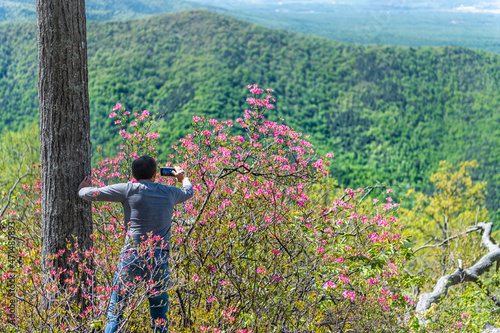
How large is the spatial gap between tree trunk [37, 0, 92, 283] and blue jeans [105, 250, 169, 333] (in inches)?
24.4

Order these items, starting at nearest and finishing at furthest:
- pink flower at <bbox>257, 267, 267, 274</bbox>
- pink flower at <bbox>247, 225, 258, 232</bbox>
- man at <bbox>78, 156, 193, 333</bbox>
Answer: man at <bbox>78, 156, 193, 333</bbox> < pink flower at <bbox>257, 267, 267, 274</bbox> < pink flower at <bbox>247, 225, 258, 232</bbox>

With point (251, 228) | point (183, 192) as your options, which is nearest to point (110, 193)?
point (183, 192)

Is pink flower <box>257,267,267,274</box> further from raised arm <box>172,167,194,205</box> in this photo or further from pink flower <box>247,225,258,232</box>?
raised arm <box>172,167,194,205</box>

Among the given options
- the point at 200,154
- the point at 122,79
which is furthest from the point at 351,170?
the point at 200,154

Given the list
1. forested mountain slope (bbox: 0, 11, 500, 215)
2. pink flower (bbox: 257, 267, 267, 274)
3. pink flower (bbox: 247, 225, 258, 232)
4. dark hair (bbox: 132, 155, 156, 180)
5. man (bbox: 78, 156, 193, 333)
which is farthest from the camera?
forested mountain slope (bbox: 0, 11, 500, 215)

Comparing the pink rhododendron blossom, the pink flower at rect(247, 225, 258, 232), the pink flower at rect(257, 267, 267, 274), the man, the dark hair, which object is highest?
the dark hair

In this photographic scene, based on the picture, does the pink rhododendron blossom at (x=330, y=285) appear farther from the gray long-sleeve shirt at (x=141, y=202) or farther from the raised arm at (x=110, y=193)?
the raised arm at (x=110, y=193)

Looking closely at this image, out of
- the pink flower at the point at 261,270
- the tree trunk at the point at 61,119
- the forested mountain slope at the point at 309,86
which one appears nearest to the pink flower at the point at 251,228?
the pink flower at the point at 261,270

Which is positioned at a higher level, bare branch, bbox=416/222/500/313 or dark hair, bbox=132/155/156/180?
dark hair, bbox=132/155/156/180

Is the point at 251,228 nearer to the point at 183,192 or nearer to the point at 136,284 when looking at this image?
the point at 183,192

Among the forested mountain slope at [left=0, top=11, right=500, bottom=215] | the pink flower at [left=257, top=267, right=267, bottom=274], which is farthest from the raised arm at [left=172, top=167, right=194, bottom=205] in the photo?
the forested mountain slope at [left=0, top=11, right=500, bottom=215]

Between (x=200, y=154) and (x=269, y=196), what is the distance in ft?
2.74

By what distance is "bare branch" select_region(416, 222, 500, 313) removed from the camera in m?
5.60

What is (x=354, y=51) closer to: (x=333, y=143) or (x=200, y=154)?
(x=333, y=143)
